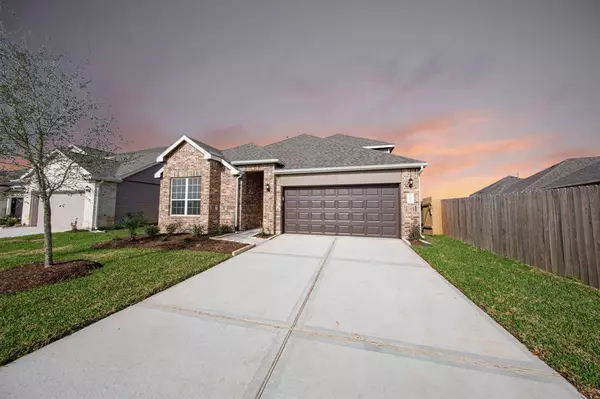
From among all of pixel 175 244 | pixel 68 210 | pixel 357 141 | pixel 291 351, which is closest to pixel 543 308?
pixel 291 351

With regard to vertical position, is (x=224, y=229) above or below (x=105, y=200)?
below

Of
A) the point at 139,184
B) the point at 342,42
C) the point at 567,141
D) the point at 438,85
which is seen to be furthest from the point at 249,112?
the point at 567,141

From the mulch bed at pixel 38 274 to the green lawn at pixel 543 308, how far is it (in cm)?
797

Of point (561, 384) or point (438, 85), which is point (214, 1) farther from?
point (561, 384)

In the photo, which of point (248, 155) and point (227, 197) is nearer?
point (227, 197)

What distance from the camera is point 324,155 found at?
11547 mm

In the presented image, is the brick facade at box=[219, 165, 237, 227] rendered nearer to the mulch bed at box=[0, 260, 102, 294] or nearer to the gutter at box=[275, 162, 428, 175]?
the gutter at box=[275, 162, 428, 175]

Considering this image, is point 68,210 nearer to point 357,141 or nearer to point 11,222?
point 11,222

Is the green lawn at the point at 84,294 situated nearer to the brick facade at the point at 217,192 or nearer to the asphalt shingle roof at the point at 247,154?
the brick facade at the point at 217,192

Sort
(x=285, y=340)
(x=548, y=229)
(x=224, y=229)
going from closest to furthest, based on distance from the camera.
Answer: (x=285, y=340) → (x=548, y=229) → (x=224, y=229)

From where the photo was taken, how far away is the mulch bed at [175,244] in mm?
7368

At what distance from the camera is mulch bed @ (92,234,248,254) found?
7.37 m

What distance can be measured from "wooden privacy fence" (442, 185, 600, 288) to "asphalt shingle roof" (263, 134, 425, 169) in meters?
3.67

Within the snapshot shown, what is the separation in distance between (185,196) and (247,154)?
3943 millimetres
